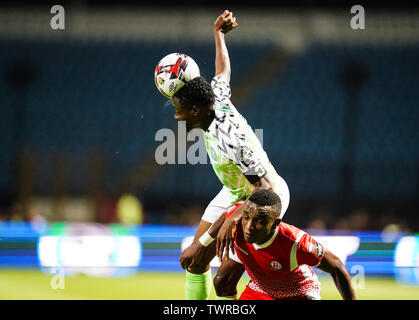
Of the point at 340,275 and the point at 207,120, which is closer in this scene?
the point at 340,275

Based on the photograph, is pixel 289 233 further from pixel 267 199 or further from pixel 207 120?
pixel 207 120

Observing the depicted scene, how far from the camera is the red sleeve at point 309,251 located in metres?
4.09

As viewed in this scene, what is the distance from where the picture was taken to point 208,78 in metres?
13.5

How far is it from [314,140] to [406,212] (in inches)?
122

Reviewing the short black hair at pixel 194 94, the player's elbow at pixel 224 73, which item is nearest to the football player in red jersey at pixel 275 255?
the short black hair at pixel 194 94

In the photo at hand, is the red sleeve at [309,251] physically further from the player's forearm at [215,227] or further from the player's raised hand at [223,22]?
the player's raised hand at [223,22]

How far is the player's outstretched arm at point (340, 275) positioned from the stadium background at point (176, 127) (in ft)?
16.7

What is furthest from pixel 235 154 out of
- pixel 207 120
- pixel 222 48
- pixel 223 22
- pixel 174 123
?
pixel 174 123

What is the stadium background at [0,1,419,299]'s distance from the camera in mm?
9805

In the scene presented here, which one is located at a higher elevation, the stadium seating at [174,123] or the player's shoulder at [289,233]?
the stadium seating at [174,123]

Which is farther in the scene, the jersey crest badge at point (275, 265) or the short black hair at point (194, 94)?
the short black hair at point (194, 94)

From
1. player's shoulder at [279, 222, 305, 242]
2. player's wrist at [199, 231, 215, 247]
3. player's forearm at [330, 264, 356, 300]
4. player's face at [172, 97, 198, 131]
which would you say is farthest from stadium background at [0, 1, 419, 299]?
player's forearm at [330, 264, 356, 300]

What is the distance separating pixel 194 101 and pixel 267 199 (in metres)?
0.92

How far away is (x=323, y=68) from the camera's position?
16.6 meters
